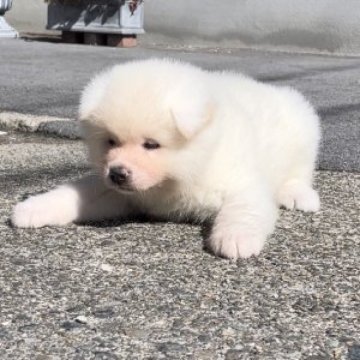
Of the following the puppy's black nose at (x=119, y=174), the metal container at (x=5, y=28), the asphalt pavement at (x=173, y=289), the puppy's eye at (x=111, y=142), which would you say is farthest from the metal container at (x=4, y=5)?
the puppy's black nose at (x=119, y=174)

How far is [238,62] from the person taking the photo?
832cm

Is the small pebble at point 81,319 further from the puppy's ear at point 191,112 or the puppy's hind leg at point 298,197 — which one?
the puppy's hind leg at point 298,197

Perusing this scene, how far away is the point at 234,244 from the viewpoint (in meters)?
2.00

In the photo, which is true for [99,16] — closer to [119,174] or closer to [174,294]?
[119,174]

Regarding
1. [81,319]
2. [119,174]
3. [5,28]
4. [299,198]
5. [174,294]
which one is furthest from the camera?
[5,28]

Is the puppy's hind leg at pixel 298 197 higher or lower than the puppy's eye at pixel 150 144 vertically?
lower

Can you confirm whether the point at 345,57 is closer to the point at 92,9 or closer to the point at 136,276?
the point at 92,9

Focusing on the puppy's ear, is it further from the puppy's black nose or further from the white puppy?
the puppy's black nose

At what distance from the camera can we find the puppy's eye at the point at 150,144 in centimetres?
212

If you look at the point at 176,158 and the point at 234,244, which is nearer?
the point at 234,244

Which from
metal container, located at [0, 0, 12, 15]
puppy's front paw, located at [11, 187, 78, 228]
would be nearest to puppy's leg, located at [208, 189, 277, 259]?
puppy's front paw, located at [11, 187, 78, 228]

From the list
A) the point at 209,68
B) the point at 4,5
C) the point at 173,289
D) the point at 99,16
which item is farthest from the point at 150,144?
the point at 4,5

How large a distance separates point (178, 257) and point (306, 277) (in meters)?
0.34

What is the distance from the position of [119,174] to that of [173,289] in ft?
1.43
